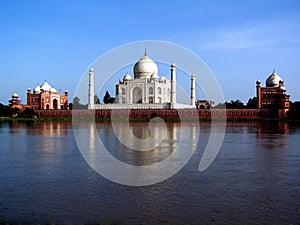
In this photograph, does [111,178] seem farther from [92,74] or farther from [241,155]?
[92,74]

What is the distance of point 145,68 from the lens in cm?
3522

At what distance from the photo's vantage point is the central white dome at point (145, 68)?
35.2 metres

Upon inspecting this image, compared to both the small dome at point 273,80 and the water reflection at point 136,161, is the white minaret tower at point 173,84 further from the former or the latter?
the water reflection at point 136,161

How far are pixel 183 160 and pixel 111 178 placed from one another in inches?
79.8

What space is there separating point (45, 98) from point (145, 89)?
12310 mm

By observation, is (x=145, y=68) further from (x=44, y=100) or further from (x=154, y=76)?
(x=44, y=100)

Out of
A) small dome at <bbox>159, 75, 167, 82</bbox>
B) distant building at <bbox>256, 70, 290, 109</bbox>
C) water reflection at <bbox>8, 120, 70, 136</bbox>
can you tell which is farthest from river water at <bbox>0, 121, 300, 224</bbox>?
small dome at <bbox>159, 75, 167, 82</bbox>

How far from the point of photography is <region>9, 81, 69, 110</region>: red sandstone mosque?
126 ft

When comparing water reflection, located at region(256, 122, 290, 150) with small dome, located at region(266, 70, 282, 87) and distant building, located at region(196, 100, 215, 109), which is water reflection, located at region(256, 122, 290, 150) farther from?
distant building, located at region(196, 100, 215, 109)

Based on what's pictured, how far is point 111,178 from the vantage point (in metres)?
5.10

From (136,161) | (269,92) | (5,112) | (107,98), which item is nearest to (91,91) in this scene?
(5,112)

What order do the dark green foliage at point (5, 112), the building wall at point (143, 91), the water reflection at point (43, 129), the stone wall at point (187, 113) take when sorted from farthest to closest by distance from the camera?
1. the dark green foliage at point (5, 112)
2. the building wall at point (143, 91)
3. the stone wall at point (187, 113)
4. the water reflection at point (43, 129)

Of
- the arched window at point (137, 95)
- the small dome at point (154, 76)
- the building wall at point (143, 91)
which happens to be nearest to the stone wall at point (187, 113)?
the building wall at point (143, 91)

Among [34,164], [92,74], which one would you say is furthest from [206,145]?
[92,74]
